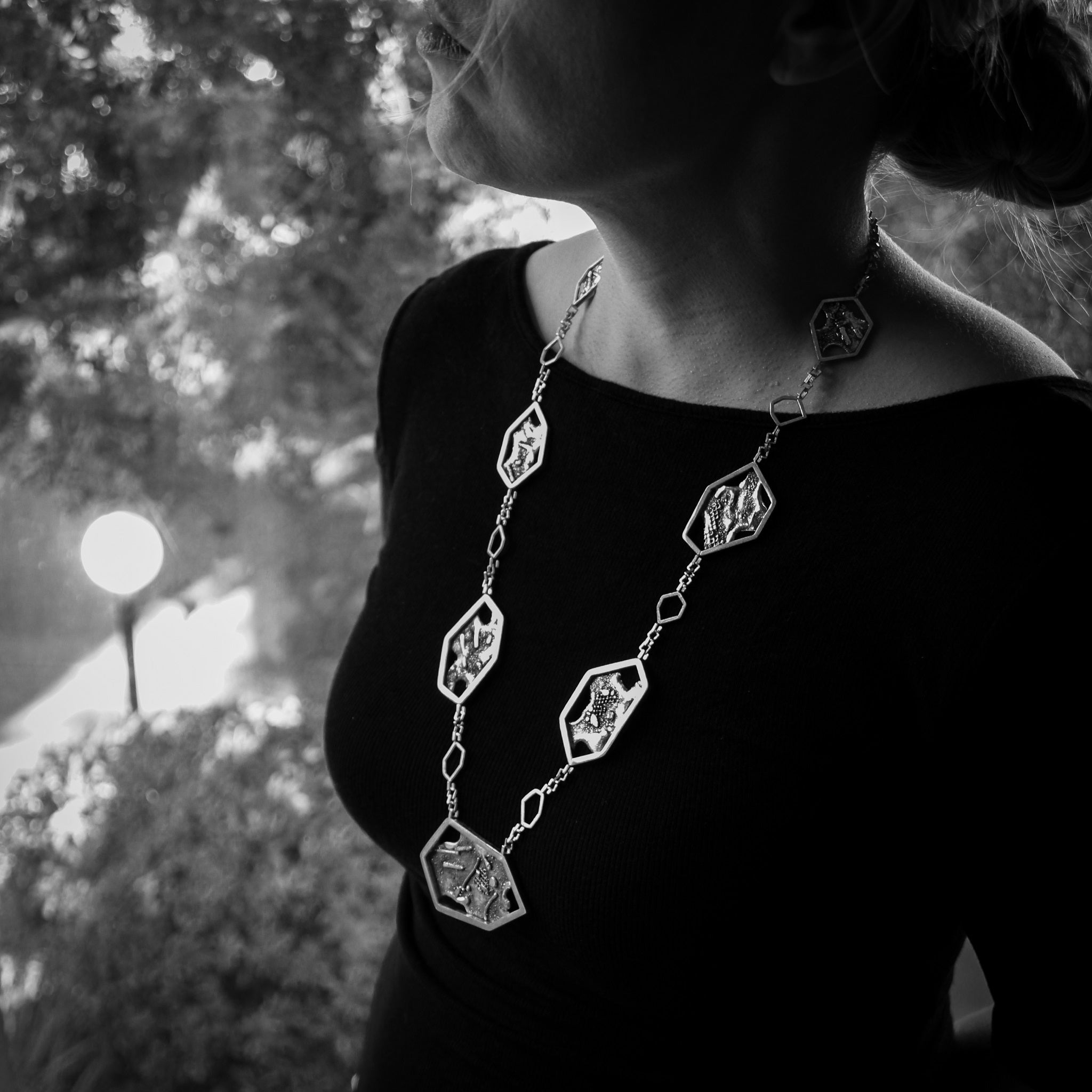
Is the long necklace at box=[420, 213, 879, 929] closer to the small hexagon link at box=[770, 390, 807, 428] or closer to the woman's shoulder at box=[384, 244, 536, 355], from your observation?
the small hexagon link at box=[770, 390, 807, 428]

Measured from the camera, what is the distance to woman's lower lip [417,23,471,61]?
0.61 m

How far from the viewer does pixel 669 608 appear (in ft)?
2.11

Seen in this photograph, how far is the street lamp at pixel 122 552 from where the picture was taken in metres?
1.51

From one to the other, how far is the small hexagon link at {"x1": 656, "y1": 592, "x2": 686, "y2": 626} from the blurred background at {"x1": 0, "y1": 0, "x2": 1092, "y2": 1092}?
2.50 ft

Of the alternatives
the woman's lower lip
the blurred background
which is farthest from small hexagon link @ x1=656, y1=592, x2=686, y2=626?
the blurred background

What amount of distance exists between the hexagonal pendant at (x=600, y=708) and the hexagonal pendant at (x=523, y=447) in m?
0.17

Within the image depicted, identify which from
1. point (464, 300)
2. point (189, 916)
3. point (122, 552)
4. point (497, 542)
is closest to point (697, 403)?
point (497, 542)

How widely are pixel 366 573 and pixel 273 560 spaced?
16 centimetres

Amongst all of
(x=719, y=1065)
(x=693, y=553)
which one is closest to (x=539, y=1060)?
(x=719, y=1065)

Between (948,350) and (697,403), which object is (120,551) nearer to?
(697,403)

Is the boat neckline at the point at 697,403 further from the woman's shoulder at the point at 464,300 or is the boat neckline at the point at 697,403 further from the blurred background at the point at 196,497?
the blurred background at the point at 196,497

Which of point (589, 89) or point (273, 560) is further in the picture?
point (273, 560)

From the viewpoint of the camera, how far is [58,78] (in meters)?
1.25

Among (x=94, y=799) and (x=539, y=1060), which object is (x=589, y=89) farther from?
(x=94, y=799)
